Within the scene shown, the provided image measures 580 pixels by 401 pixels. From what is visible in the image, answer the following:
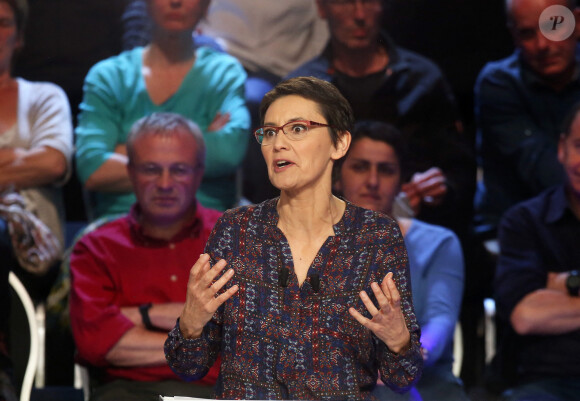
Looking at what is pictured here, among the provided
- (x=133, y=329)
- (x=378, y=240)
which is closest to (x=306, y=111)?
(x=378, y=240)

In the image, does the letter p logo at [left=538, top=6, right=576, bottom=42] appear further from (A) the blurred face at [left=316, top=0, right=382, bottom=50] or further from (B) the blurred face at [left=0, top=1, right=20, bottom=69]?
(B) the blurred face at [left=0, top=1, right=20, bottom=69]

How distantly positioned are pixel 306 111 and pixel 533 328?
4.84 ft

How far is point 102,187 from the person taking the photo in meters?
3.34

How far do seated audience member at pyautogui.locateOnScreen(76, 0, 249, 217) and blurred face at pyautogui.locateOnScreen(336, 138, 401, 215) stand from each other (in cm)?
49

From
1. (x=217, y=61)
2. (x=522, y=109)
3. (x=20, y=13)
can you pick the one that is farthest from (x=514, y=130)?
(x=20, y=13)

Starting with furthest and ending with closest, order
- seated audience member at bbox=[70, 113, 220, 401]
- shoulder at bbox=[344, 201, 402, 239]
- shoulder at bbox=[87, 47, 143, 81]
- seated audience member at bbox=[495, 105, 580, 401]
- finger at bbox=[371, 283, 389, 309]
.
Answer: shoulder at bbox=[87, 47, 143, 81] < seated audience member at bbox=[495, 105, 580, 401] < seated audience member at bbox=[70, 113, 220, 401] < shoulder at bbox=[344, 201, 402, 239] < finger at bbox=[371, 283, 389, 309]

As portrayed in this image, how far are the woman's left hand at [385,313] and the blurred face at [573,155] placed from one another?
1.55 meters

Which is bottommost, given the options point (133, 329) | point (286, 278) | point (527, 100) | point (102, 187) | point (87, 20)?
point (133, 329)

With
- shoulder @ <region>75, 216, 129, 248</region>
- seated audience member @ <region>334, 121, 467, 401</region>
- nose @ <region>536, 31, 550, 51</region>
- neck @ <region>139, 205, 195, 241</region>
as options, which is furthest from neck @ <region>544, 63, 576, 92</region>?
shoulder @ <region>75, 216, 129, 248</region>

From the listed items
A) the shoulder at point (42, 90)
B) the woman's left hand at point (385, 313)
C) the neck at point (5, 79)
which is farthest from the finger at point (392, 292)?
the neck at point (5, 79)

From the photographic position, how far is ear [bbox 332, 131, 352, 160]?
2068 millimetres

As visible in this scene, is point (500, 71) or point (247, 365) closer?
point (247, 365)

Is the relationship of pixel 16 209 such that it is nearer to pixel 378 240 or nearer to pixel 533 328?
pixel 378 240

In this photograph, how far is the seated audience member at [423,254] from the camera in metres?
2.89
